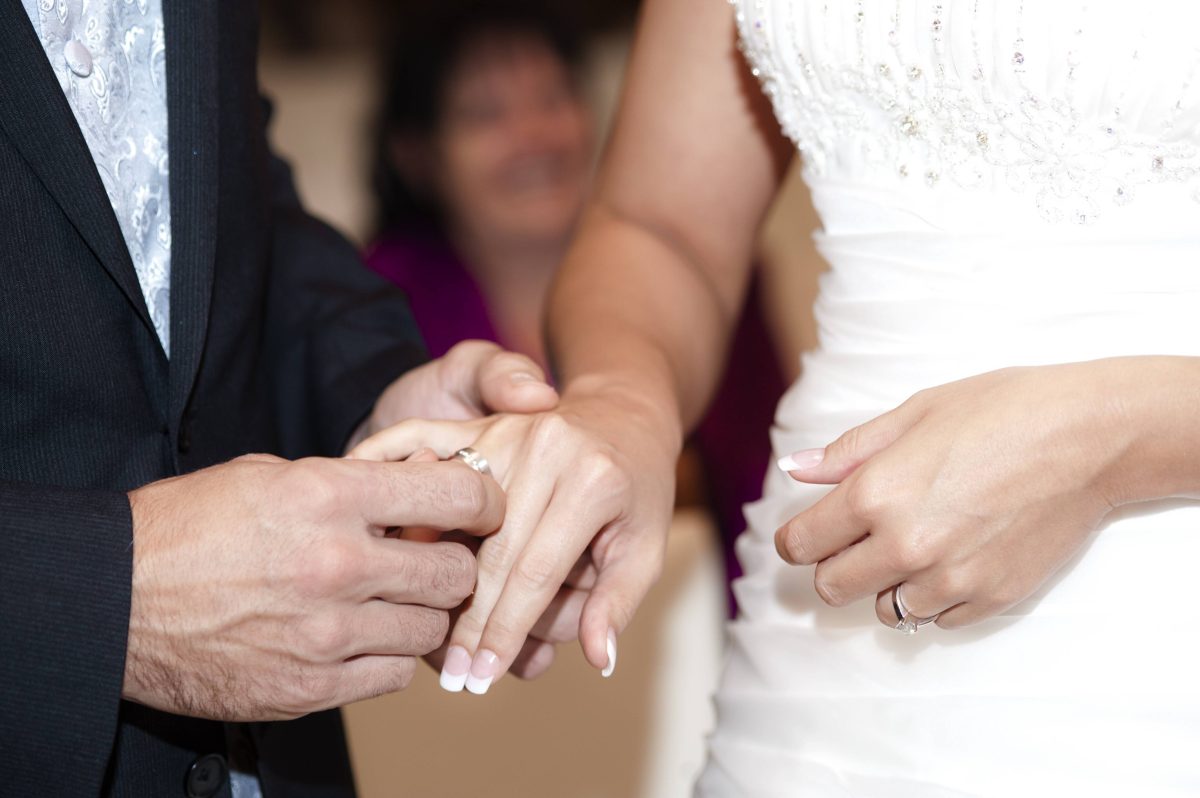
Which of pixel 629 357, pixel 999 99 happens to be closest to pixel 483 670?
pixel 629 357

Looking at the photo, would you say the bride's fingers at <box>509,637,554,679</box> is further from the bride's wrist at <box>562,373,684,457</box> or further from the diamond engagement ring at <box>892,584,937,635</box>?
Result: the diamond engagement ring at <box>892,584,937,635</box>

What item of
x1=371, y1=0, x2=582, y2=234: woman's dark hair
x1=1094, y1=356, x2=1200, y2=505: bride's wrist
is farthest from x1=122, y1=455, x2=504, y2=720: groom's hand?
x1=371, y1=0, x2=582, y2=234: woman's dark hair

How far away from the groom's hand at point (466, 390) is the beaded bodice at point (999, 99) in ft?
1.20

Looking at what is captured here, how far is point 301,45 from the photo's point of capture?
14.0 ft

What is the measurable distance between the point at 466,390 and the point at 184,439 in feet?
0.94

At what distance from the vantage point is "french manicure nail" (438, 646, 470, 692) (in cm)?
104

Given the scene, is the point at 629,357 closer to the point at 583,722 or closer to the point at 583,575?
the point at 583,575

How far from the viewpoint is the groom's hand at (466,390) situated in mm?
1164

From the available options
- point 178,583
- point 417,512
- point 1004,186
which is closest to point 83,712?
point 178,583

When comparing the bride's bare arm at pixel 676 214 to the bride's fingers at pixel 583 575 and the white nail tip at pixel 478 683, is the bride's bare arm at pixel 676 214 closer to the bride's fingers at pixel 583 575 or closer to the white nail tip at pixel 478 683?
the bride's fingers at pixel 583 575

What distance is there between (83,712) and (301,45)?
3746 mm

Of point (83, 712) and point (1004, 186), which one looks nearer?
point (83, 712)

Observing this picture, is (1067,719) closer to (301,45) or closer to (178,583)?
(178,583)

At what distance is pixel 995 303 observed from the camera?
3.51 feet
